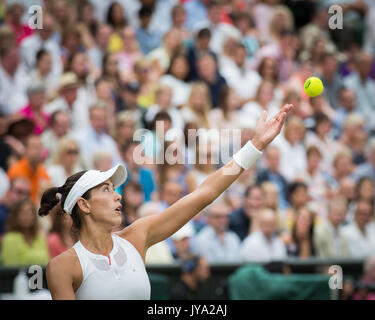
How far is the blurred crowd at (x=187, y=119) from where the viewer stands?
9.13 metres

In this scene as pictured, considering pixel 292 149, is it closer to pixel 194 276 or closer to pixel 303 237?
pixel 303 237

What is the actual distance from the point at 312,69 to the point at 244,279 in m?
5.48

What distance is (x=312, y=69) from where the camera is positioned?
42.3ft

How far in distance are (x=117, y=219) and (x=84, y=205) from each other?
20 centimetres

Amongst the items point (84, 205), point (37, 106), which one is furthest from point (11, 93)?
point (84, 205)

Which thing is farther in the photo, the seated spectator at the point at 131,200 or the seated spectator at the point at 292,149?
the seated spectator at the point at 292,149

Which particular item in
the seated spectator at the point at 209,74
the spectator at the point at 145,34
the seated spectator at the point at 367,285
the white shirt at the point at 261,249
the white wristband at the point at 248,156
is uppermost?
the spectator at the point at 145,34

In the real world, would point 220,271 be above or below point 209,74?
below

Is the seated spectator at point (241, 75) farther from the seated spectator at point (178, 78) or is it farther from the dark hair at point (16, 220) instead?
the dark hair at point (16, 220)

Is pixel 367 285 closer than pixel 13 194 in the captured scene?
Yes

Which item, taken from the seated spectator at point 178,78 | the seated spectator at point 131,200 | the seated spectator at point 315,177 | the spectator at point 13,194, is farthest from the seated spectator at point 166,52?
the spectator at point 13,194

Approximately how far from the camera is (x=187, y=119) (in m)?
10.6

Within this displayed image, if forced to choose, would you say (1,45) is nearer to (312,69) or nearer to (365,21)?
(312,69)

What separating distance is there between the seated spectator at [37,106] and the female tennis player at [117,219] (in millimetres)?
4938
